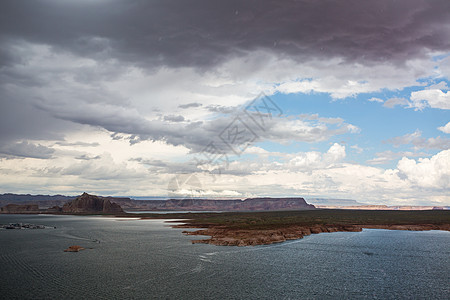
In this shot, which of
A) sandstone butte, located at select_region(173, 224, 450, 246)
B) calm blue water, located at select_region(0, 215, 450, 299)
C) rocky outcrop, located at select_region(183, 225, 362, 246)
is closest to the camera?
calm blue water, located at select_region(0, 215, 450, 299)

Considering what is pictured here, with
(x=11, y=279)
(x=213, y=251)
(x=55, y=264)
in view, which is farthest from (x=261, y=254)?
(x=11, y=279)

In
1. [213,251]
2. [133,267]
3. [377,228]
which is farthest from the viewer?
[377,228]

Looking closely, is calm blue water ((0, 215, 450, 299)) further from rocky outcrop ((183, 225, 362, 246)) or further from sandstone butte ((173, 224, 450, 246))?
sandstone butte ((173, 224, 450, 246))

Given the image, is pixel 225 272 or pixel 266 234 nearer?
pixel 225 272

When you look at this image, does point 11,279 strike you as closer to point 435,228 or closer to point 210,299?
point 210,299

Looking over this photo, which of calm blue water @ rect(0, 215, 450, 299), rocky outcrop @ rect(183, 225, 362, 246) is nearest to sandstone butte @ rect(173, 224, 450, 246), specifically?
rocky outcrop @ rect(183, 225, 362, 246)

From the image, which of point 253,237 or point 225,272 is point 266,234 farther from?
point 225,272

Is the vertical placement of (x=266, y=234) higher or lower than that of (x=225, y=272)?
higher

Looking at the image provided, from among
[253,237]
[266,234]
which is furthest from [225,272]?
[266,234]
